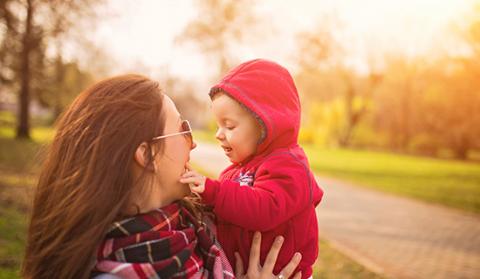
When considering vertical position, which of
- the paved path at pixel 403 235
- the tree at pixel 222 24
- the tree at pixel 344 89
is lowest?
the tree at pixel 344 89

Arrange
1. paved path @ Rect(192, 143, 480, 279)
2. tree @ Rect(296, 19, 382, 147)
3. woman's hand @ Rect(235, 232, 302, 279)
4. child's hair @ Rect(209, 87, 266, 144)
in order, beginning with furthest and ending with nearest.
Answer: tree @ Rect(296, 19, 382, 147) → paved path @ Rect(192, 143, 480, 279) → child's hair @ Rect(209, 87, 266, 144) → woman's hand @ Rect(235, 232, 302, 279)

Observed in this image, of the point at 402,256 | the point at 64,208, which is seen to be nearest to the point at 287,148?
the point at 64,208

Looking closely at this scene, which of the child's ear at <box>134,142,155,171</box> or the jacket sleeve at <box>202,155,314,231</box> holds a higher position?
→ the child's ear at <box>134,142,155,171</box>

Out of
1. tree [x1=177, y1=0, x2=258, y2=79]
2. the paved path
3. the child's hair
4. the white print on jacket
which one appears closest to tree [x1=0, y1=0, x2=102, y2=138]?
the child's hair

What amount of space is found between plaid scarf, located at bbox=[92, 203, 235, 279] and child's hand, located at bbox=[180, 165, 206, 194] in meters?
0.12

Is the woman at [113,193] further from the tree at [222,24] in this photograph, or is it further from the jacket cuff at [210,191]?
the tree at [222,24]

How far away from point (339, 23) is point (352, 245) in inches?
1445

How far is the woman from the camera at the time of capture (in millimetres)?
1587

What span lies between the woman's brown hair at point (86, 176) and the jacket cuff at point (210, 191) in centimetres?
28

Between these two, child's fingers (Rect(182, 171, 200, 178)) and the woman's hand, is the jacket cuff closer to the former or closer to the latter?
child's fingers (Rect(182, 171, 200, 178))

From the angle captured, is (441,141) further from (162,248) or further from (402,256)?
(162,248)

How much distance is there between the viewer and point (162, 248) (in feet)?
5.31

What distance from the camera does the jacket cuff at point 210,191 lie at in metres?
1.87

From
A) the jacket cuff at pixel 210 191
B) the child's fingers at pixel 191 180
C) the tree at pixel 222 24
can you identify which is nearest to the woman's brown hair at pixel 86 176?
the child's fingers at pixel 191 180
